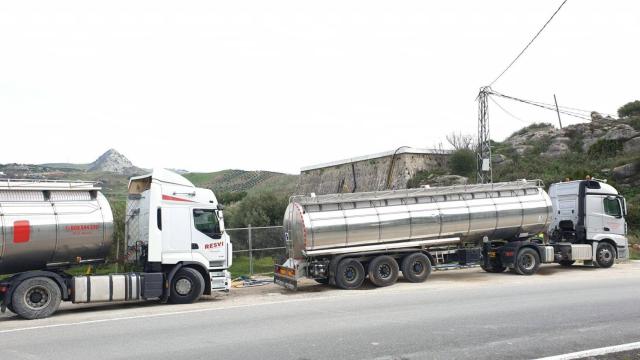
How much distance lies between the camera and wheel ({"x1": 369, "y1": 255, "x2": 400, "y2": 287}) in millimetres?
16125

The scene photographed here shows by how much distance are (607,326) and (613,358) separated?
2.35 m

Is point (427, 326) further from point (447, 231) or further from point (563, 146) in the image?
point (563, 146)

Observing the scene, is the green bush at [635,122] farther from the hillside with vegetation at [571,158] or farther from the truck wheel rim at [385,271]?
the truck wheel rim at [385,271]

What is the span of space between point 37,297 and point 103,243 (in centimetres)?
180

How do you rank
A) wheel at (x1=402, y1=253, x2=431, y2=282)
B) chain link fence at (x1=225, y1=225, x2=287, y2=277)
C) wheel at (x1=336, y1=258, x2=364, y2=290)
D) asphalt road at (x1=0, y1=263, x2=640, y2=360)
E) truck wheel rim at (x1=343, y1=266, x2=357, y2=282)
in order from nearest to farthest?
asphalt road at (x1=0, y1=263, x2=640, y2=360) → wheel at (x1=336, y1=258, x2=364, y2=290) → truck wheel rim at (x1=343, y1=266, x2=357, y2=282) → wheel at (x1=402, y1=253, x2=431, y2=282) → chain link fence at (x1=225, y1=225, x2=287, y2=277)

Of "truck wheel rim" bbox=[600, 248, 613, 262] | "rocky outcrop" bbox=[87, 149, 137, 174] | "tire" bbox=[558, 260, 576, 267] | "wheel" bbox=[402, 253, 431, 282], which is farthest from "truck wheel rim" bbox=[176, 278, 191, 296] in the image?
"rocky outcrop" bbox=[87, 149, 137, 174]

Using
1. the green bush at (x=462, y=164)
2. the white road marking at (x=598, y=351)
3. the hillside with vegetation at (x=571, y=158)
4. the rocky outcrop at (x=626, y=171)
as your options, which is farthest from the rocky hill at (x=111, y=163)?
the white road marking at (x=598, y=351)

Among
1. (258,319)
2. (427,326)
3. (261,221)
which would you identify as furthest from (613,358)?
(261,221)

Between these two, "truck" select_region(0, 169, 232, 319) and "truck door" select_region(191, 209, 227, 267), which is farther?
"truck door" select_region(191, 209, 227, 267)

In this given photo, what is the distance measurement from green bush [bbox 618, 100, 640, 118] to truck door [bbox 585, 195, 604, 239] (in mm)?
38097

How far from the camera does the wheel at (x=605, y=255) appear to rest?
20.0m

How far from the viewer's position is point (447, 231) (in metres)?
17.6

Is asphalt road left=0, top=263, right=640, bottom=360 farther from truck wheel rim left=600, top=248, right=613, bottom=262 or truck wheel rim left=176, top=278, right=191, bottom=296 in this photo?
truck wheel rim left=600, top=248, right=613, bottom=262

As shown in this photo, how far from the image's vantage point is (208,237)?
47.3ft
